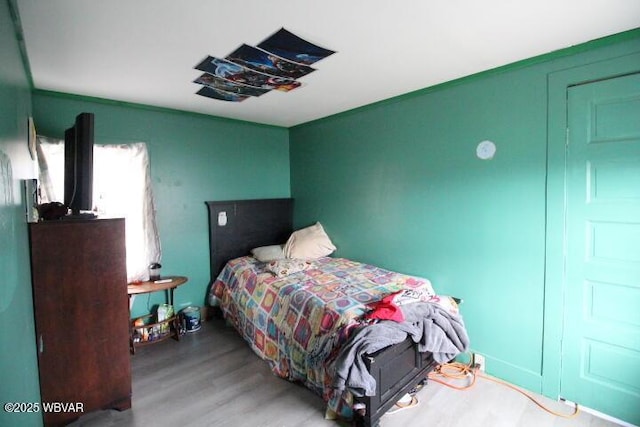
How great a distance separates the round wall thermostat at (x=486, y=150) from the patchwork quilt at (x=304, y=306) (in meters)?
1.15

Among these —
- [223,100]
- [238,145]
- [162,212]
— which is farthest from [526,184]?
[162,212]

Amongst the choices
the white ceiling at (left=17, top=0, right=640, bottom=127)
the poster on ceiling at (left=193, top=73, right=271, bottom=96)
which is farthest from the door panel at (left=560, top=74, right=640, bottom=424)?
the poster on ceiling at (left=193, top=73, right=271, bottom=96)

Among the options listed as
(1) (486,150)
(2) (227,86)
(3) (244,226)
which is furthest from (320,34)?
(3) (244,226)

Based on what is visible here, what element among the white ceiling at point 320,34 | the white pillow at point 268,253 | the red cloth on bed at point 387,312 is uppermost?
the white ceiling at point 320,34

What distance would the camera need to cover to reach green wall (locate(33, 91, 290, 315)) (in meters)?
2.80

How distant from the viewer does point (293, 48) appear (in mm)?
1917

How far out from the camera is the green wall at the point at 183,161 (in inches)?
110

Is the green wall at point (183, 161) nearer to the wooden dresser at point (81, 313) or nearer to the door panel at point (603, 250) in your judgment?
the wooden dresser at point (81, 313)

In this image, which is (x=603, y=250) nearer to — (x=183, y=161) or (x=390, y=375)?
(x=390, y=375)

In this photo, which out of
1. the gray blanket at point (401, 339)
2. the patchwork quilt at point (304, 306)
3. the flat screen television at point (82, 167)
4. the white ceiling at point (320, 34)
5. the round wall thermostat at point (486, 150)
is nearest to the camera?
the white ceiling at point (320, 34)

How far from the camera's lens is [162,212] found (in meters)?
3.17

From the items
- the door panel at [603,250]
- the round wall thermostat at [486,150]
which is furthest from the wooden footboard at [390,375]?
the round wall thermostat at [486,150]

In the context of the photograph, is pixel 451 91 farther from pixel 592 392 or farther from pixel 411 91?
pixel 592 392

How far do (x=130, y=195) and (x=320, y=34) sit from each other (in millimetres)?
2368
